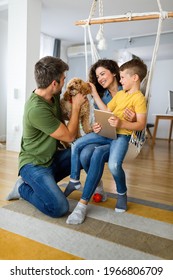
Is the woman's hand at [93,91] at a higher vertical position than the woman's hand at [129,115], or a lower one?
higher

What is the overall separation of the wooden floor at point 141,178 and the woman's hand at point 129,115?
697 millimetres

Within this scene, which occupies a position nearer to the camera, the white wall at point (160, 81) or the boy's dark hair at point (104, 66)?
the boy's dark hair at point (104, 66)

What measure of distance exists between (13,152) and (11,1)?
201cm

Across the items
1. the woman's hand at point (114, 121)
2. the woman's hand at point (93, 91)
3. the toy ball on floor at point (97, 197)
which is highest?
the woman's hand at point (93, 91)

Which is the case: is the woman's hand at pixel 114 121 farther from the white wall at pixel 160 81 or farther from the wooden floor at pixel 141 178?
the white wall at pixel 160 81

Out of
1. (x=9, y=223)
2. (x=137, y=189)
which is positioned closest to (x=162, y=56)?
(x=137, y=189)

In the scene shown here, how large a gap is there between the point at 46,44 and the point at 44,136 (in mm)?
4327

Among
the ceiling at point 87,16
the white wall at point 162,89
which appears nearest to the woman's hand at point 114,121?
the ceiling at point 87,16

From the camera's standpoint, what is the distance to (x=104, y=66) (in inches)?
68.3

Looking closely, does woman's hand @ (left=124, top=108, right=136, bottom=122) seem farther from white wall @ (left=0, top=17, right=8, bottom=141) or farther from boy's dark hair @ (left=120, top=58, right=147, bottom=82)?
white wall @ (left=0, top=17, right=8, bottom=141)

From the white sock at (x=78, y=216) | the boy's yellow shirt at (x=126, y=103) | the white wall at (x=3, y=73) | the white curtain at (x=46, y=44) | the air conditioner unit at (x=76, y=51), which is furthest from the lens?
the air conditioner unit at (x=76, y=51)

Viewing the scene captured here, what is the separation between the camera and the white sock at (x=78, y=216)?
1421 millimetres

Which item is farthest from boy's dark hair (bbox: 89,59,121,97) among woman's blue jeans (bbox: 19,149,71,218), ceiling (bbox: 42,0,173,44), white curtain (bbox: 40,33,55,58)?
white curtain (bbox: 40,33,55,58)
